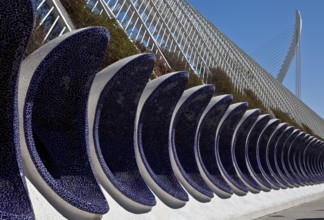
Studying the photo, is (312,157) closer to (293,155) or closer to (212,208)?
(293,155)

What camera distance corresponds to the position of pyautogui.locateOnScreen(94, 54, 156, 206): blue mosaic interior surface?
895 centimetres

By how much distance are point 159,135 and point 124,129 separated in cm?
176

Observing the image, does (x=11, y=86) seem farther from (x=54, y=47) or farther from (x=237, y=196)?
(x=237, y=196)

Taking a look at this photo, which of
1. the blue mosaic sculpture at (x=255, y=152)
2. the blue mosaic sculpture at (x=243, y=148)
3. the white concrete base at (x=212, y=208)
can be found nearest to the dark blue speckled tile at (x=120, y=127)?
the white concrete base at (x=212, y=208)

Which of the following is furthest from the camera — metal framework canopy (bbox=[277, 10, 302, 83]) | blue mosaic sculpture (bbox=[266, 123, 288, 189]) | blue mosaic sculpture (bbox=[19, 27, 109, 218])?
metal framework canopy (bbox=[277, 10, 302, 83])

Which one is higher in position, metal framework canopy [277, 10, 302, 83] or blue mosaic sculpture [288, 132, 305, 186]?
metal framework canopy [277, 10, 302, 83]

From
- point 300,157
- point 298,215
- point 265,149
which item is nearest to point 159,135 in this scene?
point 298,215

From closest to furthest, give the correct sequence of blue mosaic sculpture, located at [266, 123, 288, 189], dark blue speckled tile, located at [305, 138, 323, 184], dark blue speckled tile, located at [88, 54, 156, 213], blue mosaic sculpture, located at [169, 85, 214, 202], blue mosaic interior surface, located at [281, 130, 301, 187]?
dark blue speckled tile, located at [88, 54, 156, 213], blue mosaic sculpture, located at [169, 85, 214, 202], blue mosaic sculpture, located at [266, 123, 288, 189], blue mosaic interior surface, located at [281, 130, 301, 187], dark blue speckled tile, located at [305, 138, 323, 184]

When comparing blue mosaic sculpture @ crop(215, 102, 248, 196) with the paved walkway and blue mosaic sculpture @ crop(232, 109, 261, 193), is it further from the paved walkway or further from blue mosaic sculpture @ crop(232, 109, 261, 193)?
the paved walkway

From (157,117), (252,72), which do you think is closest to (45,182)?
(157,117)

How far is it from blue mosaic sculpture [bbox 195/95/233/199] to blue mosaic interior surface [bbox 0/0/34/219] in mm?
7684

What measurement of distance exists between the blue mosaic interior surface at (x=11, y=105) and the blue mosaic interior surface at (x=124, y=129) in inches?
128

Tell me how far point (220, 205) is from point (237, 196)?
2.17 m

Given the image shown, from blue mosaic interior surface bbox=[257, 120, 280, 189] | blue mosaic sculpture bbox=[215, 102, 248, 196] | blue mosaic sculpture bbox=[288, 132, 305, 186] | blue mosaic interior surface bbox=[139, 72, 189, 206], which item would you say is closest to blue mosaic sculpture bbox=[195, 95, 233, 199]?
blue mosaic sculpture bbox=[215, 102, 248, 196]
